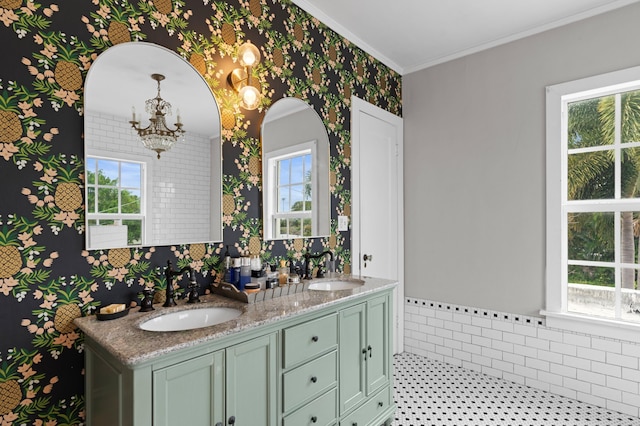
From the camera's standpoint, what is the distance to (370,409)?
7.09 feet

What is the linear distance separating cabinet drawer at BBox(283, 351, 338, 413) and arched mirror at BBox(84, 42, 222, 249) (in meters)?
0.86

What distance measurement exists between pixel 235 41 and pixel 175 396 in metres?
1.91

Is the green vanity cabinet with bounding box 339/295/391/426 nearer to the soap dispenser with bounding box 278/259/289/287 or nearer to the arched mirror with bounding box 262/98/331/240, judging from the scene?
the soap dispenser with bounding box 278/259/289/287

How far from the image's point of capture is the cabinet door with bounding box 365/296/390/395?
2.16 m

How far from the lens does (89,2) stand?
1.58 meters

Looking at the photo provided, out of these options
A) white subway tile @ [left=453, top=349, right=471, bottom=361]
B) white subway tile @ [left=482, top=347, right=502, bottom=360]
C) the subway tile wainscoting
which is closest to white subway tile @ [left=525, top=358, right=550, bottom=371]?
the subway tile wainscoting

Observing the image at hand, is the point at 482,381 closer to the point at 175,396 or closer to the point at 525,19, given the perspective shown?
the point at 175,396

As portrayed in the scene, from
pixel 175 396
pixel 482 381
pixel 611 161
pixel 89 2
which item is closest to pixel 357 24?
pixel 89 2

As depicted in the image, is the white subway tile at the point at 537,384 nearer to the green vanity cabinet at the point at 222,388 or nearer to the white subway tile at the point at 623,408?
the white subway tile at the point at 623,408

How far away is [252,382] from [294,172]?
141 cm

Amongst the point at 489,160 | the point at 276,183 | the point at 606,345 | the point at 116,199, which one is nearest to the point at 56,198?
the point at 116,199

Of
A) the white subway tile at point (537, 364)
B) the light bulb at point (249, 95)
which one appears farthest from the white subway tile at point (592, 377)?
the light bulb at point (249, 95)

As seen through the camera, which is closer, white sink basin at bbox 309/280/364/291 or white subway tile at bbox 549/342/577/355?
white sink basin at bbox 309/280/364/291

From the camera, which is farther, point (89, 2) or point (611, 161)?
point (611, 161)
